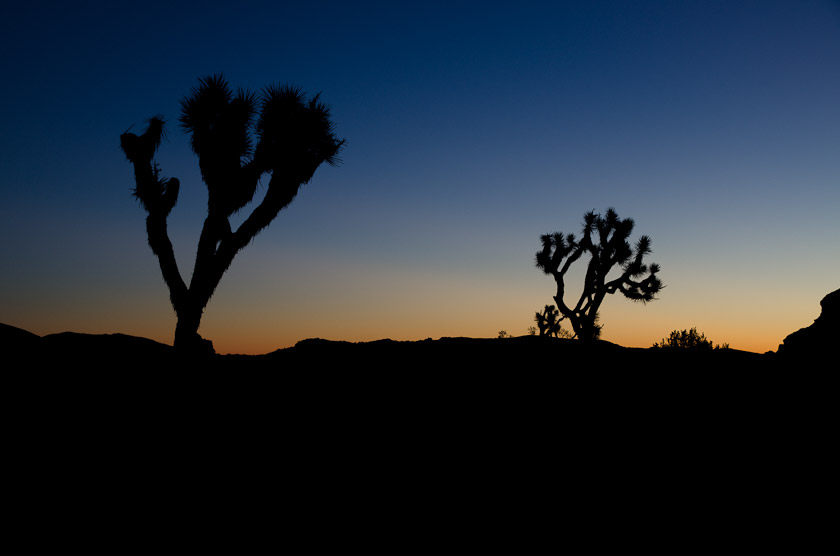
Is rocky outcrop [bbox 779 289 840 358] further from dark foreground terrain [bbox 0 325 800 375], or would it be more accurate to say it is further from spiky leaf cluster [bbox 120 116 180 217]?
spiky leaf cluster [bbox 120 116 180 217]

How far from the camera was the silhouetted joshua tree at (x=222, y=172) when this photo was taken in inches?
391

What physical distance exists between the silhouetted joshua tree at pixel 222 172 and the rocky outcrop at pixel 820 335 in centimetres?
1034

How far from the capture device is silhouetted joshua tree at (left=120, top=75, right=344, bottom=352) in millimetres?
9930

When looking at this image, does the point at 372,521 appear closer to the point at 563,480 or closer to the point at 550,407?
the point at 563,480

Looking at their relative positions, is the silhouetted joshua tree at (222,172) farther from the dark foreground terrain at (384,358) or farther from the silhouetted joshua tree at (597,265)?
the silhouetted joshua tree at (597,265)

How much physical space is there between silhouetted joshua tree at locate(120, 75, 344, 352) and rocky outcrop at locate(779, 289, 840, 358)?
1034 centimetres

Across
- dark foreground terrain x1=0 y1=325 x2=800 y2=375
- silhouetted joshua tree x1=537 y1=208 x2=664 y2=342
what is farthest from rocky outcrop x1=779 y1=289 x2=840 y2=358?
silhouetted joshua tree x1=537 y1=208 x2=664 y2=342

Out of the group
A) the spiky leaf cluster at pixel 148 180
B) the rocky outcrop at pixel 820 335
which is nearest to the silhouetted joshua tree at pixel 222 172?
the spiky leaf cluster at pixel 148 180

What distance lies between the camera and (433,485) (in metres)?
4.60

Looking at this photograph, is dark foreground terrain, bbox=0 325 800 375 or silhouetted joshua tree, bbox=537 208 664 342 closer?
dark foreground terrain, bbox=0 325 800 375

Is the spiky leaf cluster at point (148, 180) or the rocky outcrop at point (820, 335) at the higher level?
the spiky leaf cluster at point (148, 180)

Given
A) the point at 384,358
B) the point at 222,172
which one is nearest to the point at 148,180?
the point at 222,172

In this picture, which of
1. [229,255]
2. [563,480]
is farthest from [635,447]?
[229,255]

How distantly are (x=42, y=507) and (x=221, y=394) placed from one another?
260 cm
